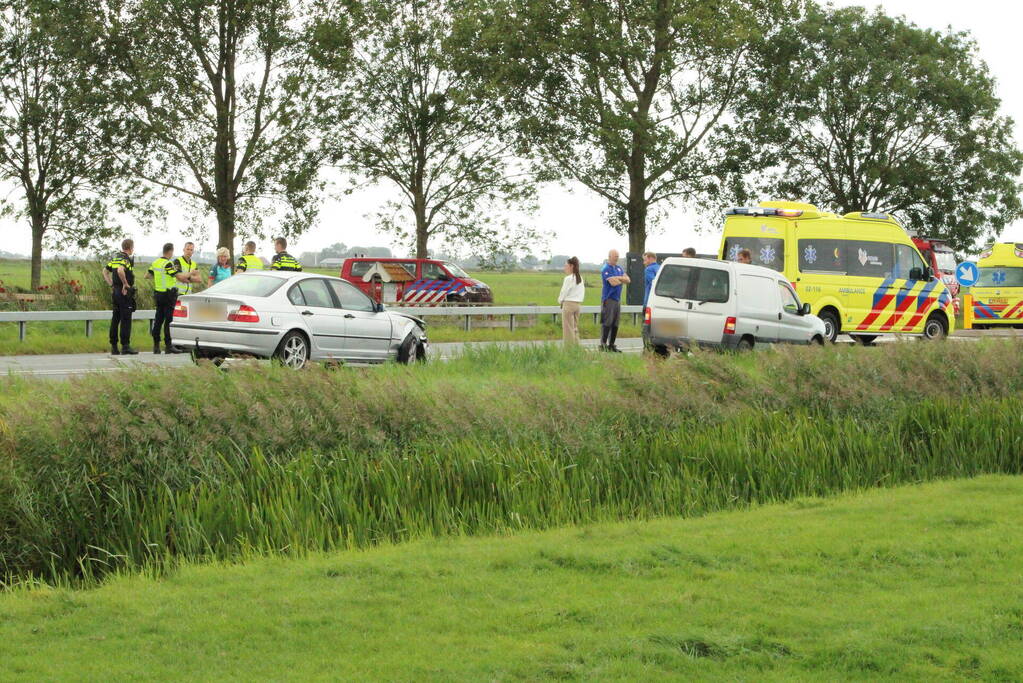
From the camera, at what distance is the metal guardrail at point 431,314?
2175 cm

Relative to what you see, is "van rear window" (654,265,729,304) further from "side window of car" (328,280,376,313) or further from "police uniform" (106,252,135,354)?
"police uniform" (106,252,135,354)

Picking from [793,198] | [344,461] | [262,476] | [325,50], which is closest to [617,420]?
[344,461]

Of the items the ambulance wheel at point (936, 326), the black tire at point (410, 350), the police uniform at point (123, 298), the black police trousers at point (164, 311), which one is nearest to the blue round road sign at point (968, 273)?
the ambulance wheel at point (936, 326)

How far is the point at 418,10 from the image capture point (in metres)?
36.2

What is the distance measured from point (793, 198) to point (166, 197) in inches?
957

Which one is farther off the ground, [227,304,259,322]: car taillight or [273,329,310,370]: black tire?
[227,304,259,322]: car taillight

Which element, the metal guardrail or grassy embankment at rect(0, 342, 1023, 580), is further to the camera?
the metal guardrail

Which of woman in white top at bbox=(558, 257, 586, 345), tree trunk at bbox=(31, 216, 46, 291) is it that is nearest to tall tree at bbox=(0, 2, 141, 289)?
tree trunk at bbox=(31, 216, 46, 291)

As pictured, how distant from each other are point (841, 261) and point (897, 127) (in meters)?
26.0

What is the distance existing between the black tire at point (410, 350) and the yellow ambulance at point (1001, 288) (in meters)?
22.3

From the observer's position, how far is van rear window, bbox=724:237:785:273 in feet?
78.2

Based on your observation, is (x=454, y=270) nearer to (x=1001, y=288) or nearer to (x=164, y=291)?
(x=1001, y=288)

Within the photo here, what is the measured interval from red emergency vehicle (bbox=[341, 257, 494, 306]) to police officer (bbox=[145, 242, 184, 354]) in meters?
14.0

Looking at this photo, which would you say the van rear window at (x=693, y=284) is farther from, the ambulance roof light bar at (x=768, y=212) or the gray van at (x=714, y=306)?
the ambulance roof light bar at (x=768, y=212)
